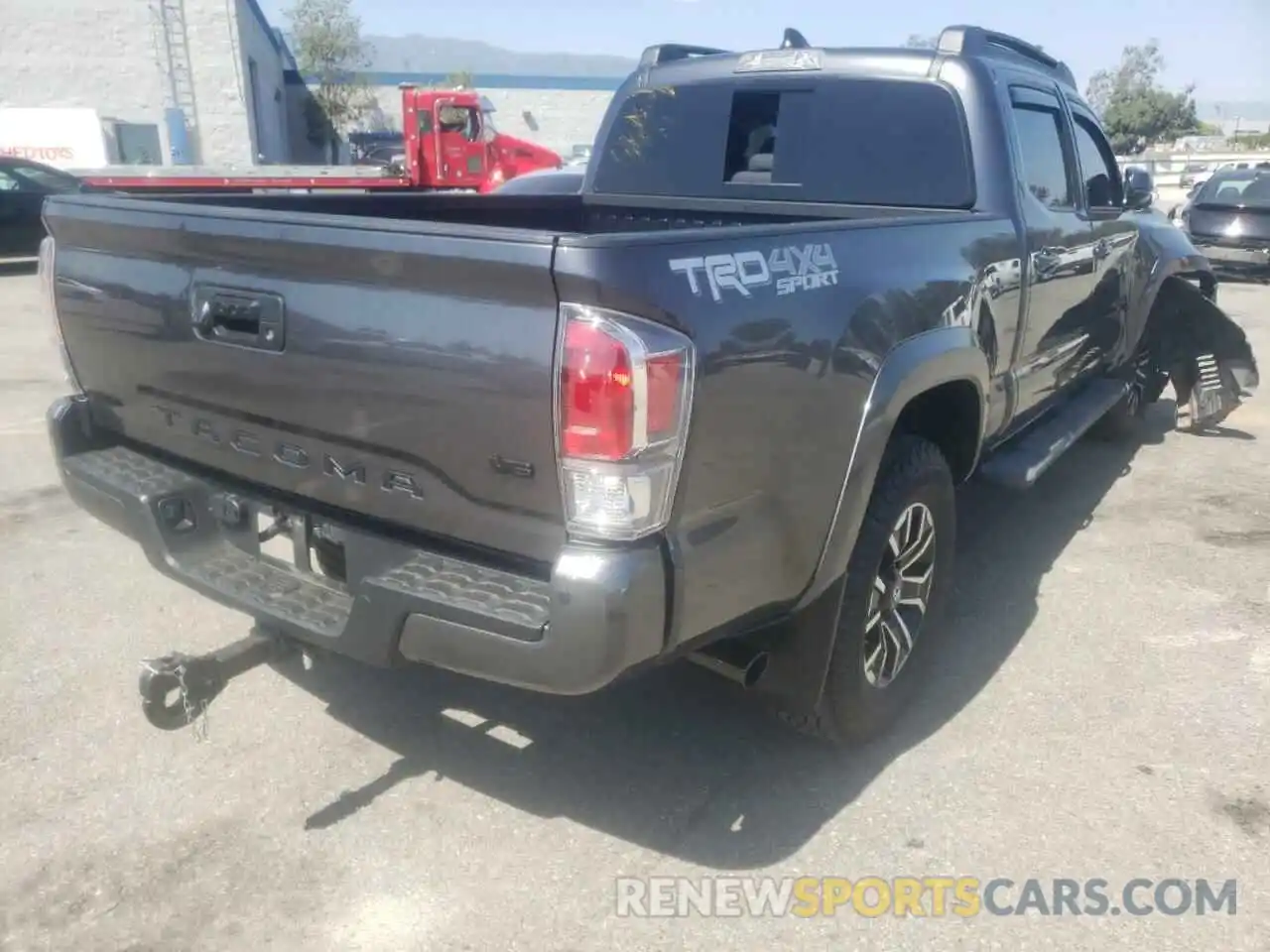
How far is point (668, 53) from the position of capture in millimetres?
4836

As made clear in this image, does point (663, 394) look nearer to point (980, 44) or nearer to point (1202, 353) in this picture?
point (980, 44)

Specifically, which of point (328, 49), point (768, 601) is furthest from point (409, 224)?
point (328, 49)

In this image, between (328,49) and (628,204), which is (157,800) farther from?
(328,49)

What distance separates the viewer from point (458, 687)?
356 centimetres

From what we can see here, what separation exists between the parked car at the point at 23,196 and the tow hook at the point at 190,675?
13496mm

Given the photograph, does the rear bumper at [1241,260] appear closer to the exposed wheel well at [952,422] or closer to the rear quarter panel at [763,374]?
the exposed wheel well at [952,422]

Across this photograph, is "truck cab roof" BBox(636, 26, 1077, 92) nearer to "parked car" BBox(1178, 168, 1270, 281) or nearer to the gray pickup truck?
the gray pickup truck

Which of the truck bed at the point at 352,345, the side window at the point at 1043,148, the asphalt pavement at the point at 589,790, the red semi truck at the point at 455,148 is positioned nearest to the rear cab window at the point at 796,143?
the side window at the point at 1043,148

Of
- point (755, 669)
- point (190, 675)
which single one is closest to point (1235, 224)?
point (755, 669)

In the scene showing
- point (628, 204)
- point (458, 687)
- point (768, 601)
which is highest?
point (628, 204)

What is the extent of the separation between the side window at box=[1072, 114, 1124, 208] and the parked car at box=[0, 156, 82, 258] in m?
13.1

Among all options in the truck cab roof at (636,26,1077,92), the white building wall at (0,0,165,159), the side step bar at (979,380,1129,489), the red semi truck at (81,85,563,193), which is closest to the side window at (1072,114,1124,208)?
the truck cab roof at (636,26,1077,92)

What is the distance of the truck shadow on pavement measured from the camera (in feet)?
9.56

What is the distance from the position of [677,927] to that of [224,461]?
166cm
